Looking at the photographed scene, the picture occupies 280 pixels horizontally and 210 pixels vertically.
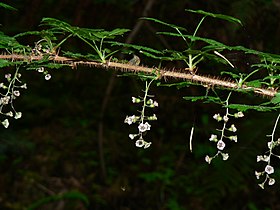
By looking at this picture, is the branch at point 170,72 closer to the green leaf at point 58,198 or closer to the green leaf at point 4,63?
the green leaf at point 4,63

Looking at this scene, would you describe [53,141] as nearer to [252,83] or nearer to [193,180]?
[193,180]

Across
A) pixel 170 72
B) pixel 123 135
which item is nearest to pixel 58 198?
pixel 123 135

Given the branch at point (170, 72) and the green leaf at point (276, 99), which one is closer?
the green leaf at point (276, 99)

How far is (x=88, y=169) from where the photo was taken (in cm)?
496

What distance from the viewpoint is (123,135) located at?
17.7 ft

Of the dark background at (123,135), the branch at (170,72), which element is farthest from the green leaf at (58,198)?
the branch at (170,72)

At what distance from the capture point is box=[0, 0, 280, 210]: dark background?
12.4 feet

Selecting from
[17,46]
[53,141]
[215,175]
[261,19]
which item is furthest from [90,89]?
[17,46]

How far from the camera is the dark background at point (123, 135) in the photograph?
3.79 meters

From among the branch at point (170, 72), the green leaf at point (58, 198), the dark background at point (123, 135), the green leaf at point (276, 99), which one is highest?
the dark background at point (123, 135)

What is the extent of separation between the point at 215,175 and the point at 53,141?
201cm

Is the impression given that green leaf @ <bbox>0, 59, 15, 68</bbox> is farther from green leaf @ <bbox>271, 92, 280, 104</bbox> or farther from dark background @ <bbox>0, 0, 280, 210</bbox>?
dark background @ <bbox>0, 0, 280, 210</bbox>

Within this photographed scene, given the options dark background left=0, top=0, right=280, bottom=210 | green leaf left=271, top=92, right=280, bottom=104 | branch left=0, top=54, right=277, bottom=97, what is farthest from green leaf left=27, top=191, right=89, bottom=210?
green leaf left=271, top=92, right=280, bottom=104

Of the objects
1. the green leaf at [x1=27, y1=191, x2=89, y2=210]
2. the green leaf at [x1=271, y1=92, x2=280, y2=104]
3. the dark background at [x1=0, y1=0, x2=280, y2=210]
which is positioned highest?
the dark background at [x1=0, y1=0, x2=280, y2=210]
